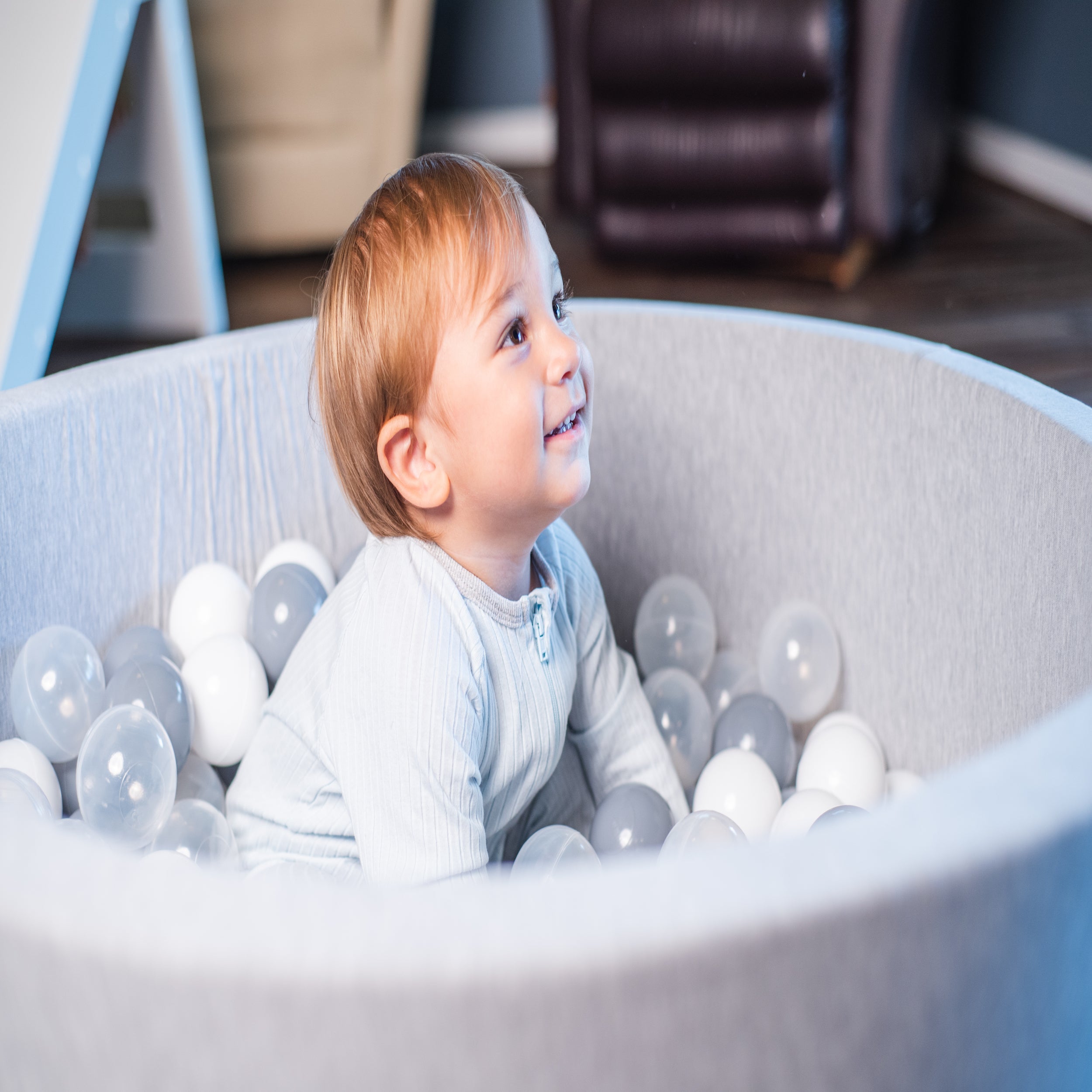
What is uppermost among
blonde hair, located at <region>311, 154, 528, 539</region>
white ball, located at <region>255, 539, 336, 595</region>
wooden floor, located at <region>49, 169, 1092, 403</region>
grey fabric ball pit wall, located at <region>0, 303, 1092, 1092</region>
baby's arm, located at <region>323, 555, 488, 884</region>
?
blonde hair, located at <region>311, 154, 528, 539</region>

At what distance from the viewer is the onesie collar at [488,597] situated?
2.66 ft

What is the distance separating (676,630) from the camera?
1.10 metres

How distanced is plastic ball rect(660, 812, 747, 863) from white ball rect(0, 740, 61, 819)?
0.46 meters

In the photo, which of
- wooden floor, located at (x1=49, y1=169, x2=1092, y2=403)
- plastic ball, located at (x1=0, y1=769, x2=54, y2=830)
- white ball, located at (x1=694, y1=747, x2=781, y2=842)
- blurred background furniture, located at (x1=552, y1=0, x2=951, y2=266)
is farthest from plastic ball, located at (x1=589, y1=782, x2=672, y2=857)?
blurred background furniture, located at (x1=552, y1=0, x2=951, y2=266)

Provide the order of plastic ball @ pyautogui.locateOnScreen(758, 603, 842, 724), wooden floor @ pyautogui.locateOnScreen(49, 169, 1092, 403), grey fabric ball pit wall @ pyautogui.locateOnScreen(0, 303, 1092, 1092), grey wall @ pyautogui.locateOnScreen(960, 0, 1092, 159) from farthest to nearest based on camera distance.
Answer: grey wall @ pyautogui.locateOnScreen(960, 0, 1092, 159) → wooden floor @ pyautogui.locateOnScreen(49, 169, 1092, 403) → plastic ball @ pyautogui.locateOnScreen(758, 603, 842, 724) → grey fabric ball pit wall @ pyautogui.locateOnScreen(0, 303, 1092, 1092)

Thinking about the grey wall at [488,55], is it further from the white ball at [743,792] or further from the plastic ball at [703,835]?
the plastic ball at [703,835]

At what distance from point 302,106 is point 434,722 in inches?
80.4

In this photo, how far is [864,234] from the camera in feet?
7.52

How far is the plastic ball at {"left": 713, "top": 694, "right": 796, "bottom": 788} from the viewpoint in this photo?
1.00 metres

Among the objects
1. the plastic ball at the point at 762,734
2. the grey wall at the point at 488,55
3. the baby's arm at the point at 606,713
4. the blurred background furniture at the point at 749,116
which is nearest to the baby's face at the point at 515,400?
the baby's arm at the point at 606,713

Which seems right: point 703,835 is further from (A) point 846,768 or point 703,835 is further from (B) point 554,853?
(A) point 846,768

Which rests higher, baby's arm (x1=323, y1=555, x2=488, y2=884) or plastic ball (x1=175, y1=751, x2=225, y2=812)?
baby's arm (x1=323, y1=555, x2=488, y2=884)

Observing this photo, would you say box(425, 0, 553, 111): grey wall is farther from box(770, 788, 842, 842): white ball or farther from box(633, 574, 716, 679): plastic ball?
box(770, 788, 842, 842): white ball

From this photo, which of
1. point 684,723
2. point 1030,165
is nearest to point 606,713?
point 684,723
